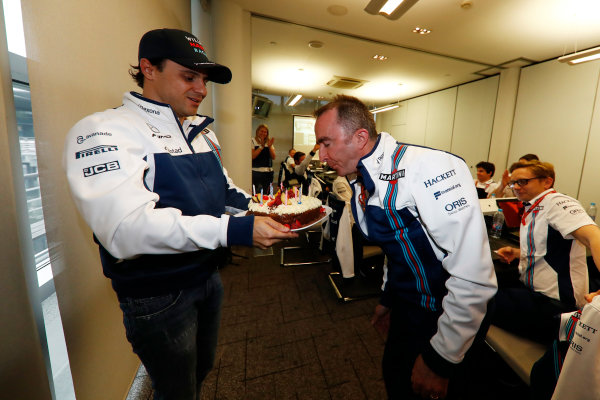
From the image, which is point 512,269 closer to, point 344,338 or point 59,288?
point 344,338

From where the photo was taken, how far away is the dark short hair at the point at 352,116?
1.12 m

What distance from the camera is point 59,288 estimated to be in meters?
1.00

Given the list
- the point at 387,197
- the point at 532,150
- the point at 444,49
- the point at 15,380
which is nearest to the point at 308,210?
the point at 387,197

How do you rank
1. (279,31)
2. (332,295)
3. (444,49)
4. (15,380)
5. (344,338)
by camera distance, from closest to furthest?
(15,380) < (344,338) < (332,295) < (279,31) < (444,49)

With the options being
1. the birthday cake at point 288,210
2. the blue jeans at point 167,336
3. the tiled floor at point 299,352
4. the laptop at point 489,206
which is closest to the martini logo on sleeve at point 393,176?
the birthday cake at point 288,210

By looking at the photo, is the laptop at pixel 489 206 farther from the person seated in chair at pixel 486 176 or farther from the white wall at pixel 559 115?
the white wall at pixel 559 115

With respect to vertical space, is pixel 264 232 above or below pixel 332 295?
above

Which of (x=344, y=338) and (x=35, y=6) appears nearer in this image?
(x=35, y=6)

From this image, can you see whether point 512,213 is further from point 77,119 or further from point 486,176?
point 77,119

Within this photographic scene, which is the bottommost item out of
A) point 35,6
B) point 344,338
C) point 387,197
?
point 344,338

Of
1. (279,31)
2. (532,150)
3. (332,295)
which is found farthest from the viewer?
(532,150)

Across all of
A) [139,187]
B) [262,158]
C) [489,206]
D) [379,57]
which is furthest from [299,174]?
[139,187]

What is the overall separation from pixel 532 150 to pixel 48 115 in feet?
26.0

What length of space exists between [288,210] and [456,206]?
0.87m
